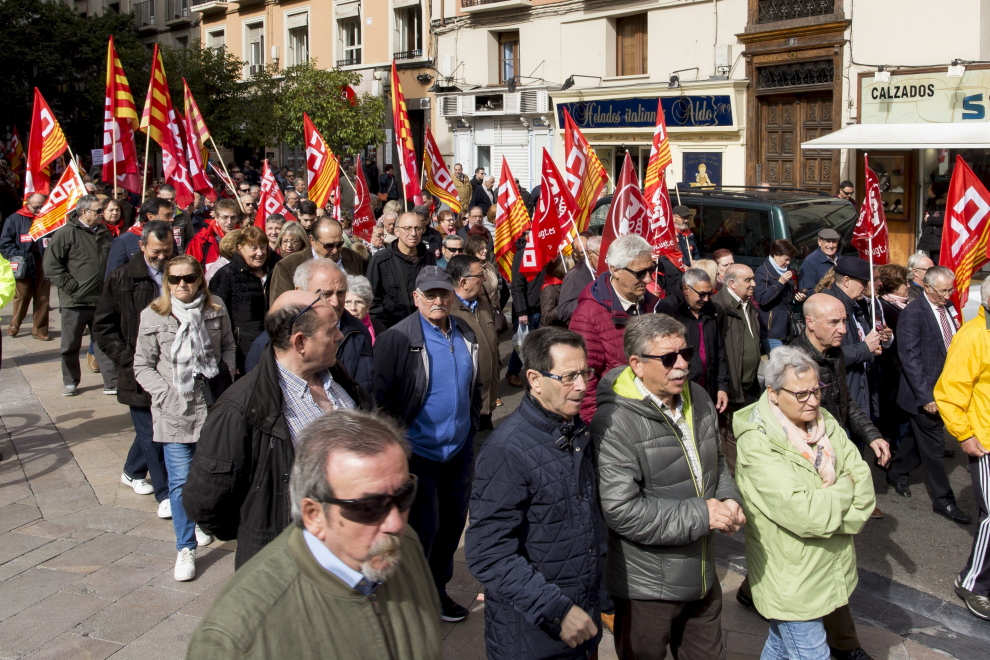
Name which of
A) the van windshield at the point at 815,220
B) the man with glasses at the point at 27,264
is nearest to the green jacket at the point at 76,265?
the man with glasses at the point at 27,264

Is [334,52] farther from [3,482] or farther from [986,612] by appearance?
[986,612]

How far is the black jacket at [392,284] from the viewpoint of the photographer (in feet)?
23.4

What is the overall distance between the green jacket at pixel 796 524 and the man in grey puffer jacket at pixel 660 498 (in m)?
0.16

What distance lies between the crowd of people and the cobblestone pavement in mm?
180

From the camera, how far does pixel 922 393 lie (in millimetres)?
6230

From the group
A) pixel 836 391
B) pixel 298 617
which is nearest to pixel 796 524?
pixel 836 391

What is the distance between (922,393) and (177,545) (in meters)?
4.70

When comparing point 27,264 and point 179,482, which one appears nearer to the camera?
point 179,482

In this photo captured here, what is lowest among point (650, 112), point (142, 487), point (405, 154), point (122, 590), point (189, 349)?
point (122, 590)

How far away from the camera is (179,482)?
513 centimetres

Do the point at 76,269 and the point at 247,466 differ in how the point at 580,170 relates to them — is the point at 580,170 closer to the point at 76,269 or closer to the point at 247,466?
the point at 76,269

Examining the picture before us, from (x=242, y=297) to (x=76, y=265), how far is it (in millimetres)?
3226

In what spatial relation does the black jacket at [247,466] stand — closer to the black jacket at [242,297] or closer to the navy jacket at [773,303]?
the black jacket at [242,297]

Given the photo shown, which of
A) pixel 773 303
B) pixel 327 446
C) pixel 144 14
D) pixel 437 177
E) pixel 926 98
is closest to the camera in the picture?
pixel 327 446
